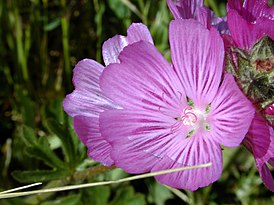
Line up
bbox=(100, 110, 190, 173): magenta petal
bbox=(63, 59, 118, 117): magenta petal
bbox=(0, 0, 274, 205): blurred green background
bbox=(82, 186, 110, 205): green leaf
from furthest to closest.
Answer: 1. bbox=(0, 0, 274, 205): blurred green background
2. bbox=(82, 186, 110, 205): green leaf
3. bbox=(63, 59, 118, 117): magenta petal
4. bbox=(100, 110, 190, 173): magenta petal

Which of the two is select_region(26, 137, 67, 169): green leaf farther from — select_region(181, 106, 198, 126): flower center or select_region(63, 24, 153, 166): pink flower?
select_region(181, 106, 198, 126): flower center

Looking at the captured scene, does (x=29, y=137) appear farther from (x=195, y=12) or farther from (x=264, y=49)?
(x=264, y=49)

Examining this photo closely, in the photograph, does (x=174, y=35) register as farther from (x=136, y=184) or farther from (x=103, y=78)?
(x=136, y=184)

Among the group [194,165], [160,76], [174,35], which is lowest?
[194,165]

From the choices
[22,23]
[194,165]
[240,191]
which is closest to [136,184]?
[240,191]

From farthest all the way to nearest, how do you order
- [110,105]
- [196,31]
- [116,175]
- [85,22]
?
1. [85,22]
2. [116,175]
3. [110,105]
4. [196,31]

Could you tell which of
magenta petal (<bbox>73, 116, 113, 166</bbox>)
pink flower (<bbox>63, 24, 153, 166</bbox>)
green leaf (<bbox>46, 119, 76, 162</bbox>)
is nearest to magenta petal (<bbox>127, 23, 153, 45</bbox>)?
pink flower (<bbox>63, 24, 153, 166</bbox>)
